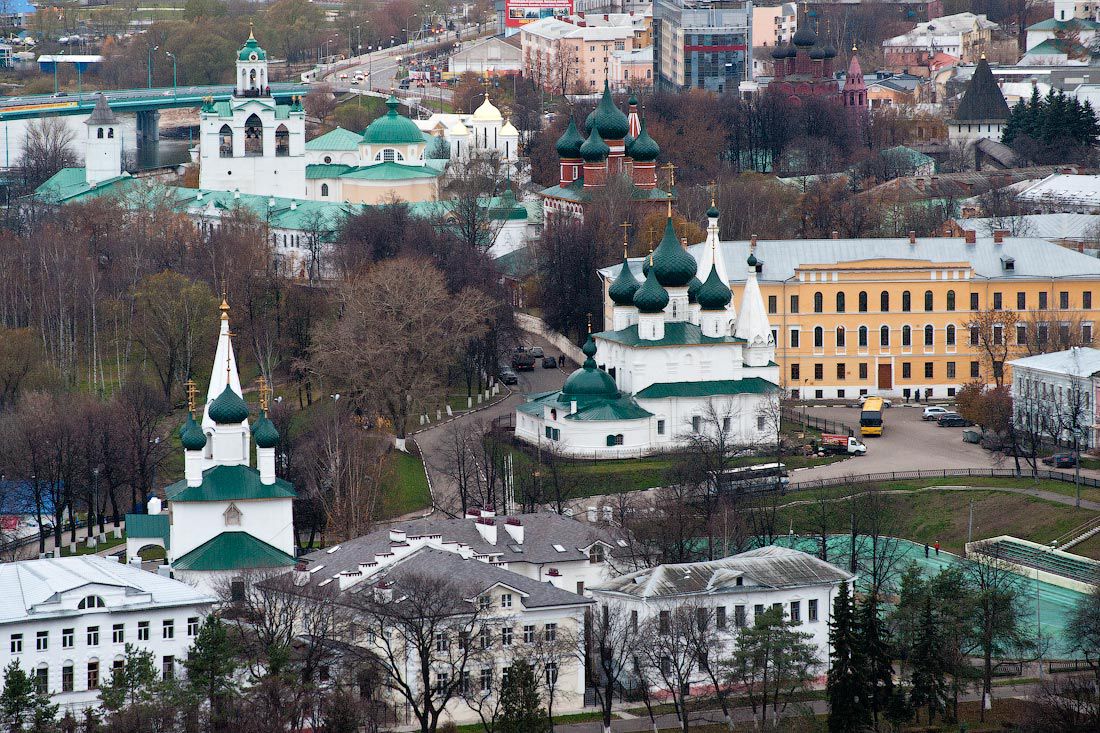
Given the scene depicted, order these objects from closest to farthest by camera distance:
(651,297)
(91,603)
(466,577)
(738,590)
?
(91,603) < (466,577) < (738,590) < (651,297)

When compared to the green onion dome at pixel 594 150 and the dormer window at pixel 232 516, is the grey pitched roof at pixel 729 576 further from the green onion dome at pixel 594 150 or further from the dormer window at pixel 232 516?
the green onion dome at pixel 594 150

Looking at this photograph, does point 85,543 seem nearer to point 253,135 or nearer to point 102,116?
point 253,135

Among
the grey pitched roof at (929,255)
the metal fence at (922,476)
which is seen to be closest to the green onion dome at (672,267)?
the metal fence at (922,476)

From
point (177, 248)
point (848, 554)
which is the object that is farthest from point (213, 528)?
point (177, 248)

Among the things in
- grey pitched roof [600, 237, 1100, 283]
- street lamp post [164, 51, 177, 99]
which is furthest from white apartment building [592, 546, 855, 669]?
street lamp post [164, 51, 177, 99]

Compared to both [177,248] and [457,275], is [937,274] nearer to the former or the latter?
[457,275]

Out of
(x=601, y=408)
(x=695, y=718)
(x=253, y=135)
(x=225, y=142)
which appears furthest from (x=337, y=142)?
(x=695, y=718)

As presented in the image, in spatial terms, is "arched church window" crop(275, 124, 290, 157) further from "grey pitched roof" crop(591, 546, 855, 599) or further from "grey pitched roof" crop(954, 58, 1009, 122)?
"grey pitched roof" crop(591, 546, 855, 599)
